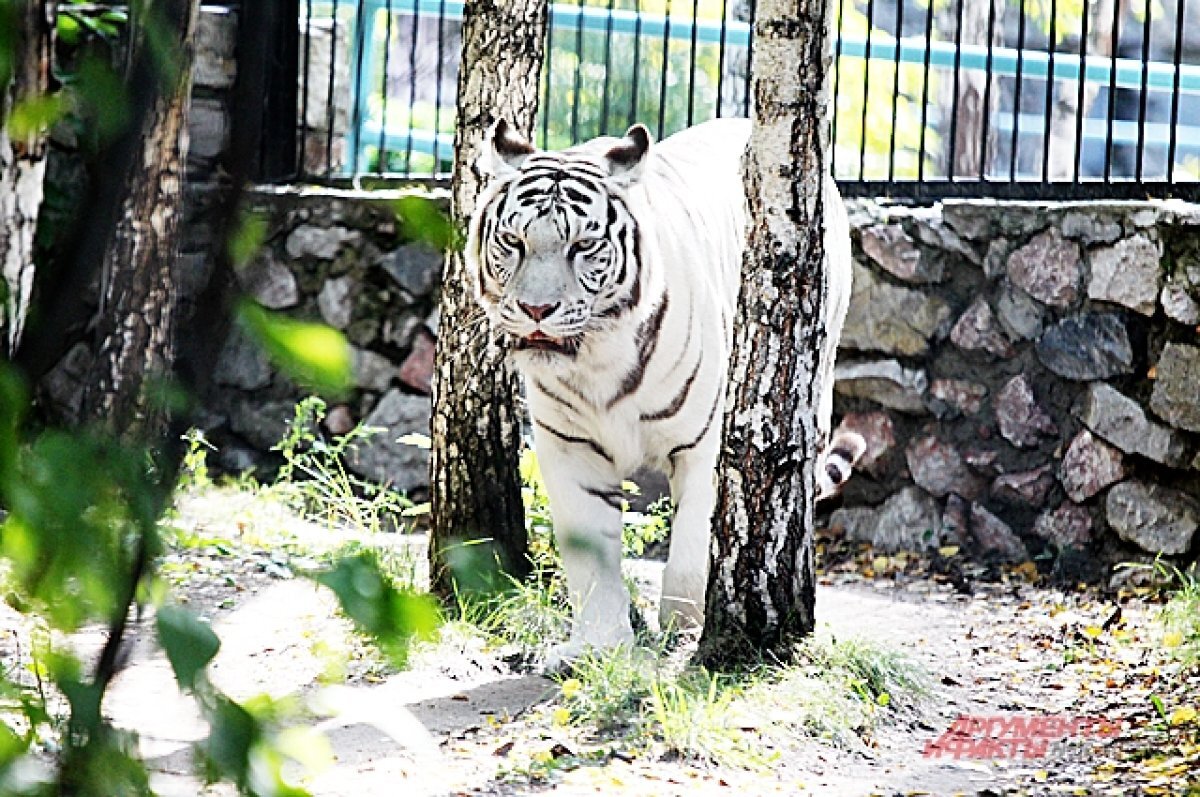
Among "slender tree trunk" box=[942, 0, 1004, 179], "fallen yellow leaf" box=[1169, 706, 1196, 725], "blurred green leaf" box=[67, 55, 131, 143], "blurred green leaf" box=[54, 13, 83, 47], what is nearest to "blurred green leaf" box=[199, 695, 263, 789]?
"blurred green leaf" box=[67, 55, 131, 143]

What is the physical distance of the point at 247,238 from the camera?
93 cm

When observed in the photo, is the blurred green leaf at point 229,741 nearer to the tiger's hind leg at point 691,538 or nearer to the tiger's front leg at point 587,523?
Answer: the tiger's front leg at point 587,523

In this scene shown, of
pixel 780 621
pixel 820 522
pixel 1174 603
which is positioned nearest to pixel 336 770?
pixel 780 621

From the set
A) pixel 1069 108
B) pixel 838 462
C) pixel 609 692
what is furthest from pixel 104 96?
pixel 1069 108

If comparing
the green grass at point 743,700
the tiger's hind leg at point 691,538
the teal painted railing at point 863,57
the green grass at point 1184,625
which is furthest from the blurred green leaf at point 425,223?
the teal painted railing at point 863,57

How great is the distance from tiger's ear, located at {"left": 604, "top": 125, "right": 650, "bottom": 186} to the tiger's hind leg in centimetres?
79

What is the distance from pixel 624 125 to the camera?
1331 centimetres

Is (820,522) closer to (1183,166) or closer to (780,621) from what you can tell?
(780,621)

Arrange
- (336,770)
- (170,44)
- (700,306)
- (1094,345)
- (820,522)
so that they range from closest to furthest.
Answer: (170,44) < (336,770) < (700,306) < (1094,345) < (820,522)

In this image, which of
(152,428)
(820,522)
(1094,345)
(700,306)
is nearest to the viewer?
(152,428)

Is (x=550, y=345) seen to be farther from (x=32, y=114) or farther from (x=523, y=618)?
(x=32, y=114)

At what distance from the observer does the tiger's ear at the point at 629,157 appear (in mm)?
4789

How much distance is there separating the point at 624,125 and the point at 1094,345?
7.42 meters

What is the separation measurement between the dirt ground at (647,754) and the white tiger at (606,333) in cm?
47
